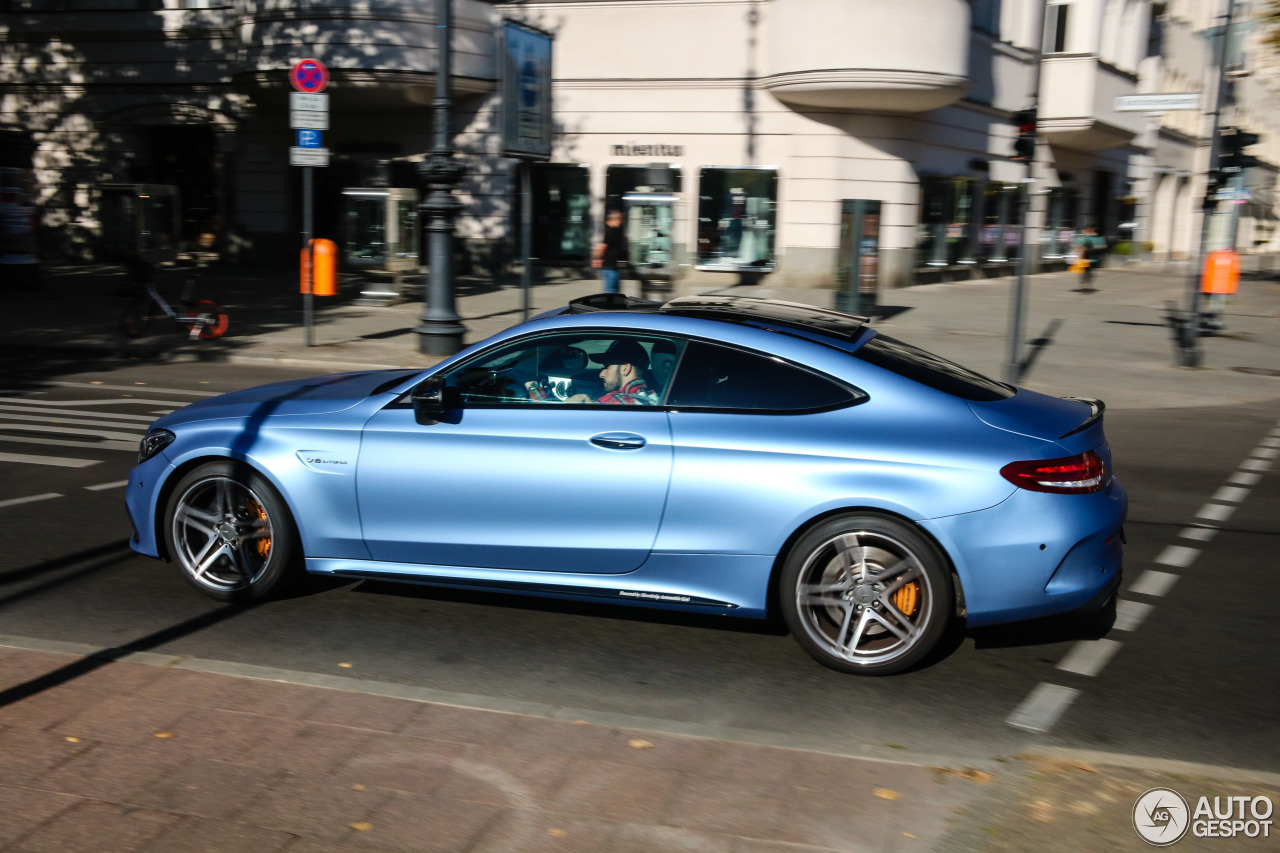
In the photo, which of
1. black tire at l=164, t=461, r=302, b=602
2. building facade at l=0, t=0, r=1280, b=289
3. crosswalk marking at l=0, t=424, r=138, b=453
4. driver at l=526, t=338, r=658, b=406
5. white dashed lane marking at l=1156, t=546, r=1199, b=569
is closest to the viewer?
driver at l=526, t=338, r=658, b=406

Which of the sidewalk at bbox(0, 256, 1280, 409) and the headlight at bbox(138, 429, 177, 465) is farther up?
the headlight at bbox(138, 429, 177, 465)

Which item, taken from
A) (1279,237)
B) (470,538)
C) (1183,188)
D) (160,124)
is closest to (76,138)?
(160,124)

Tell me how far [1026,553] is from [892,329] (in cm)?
1549

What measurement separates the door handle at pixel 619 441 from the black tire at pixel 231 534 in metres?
1.58

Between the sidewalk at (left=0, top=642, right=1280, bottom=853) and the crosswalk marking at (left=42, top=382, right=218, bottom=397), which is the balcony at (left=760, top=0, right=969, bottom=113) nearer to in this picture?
the crosswalk marking at (left=42, top=382, right=218, bottom=397)

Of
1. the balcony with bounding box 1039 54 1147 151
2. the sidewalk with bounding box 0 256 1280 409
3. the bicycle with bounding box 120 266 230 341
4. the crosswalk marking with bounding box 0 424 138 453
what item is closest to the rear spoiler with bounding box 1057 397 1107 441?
the crosswalk marking with bounding box 0 424 138 453

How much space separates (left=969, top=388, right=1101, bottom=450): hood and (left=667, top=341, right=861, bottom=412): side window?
570mm

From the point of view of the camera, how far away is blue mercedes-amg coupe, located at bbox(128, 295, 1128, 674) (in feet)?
15.8

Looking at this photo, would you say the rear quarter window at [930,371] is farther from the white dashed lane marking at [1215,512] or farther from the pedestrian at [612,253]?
the pedestrian at [612,253]

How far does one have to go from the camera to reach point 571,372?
5.50 metres

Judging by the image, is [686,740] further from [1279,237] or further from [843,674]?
[1279,237]

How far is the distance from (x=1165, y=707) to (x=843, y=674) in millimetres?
1266

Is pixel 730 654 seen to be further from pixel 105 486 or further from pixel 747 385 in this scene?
pixel 105 486

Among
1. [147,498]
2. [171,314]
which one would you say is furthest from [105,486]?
[171,314]
